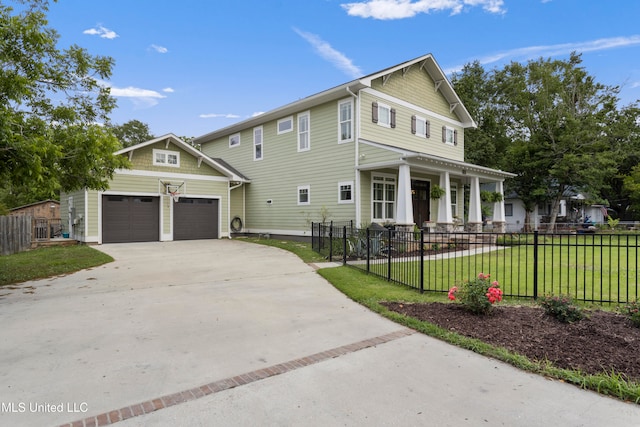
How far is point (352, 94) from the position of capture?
47.0 ft

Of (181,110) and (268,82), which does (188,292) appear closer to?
(268,82)

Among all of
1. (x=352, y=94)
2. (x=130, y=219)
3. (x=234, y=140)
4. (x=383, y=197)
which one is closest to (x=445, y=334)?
(x=383, y=197)

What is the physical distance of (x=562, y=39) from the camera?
22.9 m

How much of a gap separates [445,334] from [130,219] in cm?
1625

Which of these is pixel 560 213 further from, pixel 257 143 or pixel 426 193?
pixel 257 143

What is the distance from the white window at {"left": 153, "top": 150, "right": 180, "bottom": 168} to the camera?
1730 centimetres

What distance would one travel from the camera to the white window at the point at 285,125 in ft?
57.8

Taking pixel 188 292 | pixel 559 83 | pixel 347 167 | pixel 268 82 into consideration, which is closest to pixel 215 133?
pixel 268 82

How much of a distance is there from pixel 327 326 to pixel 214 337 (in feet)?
4.88

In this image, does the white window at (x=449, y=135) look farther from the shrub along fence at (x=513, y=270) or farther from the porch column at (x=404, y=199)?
the shrub along fence at (x=513, y=270)

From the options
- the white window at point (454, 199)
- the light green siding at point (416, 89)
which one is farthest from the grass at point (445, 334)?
the white window at point (454, 199)

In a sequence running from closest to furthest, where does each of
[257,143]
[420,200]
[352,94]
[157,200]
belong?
[352,94], [157,200], [420,200], [257,143]

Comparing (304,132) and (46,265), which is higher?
(304,132)

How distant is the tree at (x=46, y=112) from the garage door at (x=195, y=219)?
8.85 meters
